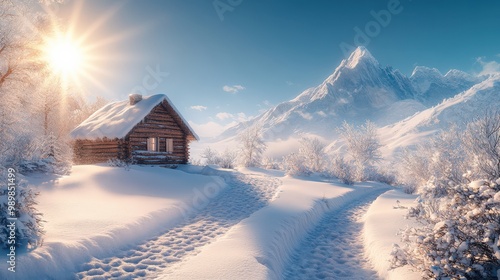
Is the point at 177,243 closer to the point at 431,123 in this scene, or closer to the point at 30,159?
the point at 30,159

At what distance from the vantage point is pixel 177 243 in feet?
22.5

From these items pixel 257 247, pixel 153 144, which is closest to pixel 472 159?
pixel 257 247

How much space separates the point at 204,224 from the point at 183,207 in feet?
5.86

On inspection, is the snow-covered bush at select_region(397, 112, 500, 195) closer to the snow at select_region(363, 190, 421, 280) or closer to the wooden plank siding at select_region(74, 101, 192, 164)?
the snow at select_region(363, 190, 421, 280)

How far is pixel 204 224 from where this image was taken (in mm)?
8539

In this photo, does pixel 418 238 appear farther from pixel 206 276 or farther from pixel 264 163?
pixel 264 163

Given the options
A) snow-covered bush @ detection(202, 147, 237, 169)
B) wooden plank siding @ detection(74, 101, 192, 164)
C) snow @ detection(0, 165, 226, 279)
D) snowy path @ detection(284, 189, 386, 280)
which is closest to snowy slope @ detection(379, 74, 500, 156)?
snow-covered bush @ detection(202, 147, 237, 169)

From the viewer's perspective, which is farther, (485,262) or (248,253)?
(248,253)

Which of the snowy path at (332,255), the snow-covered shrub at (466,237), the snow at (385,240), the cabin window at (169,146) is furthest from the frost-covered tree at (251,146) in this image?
the snow-covered shrub at (466,237)

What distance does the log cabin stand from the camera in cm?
1878

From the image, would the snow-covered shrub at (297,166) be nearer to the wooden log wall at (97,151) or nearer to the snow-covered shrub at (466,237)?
the wooden log wall at (97,151)

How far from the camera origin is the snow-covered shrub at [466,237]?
3.59 m

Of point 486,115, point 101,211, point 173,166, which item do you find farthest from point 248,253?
point 173,166

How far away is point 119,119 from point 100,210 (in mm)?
12717
